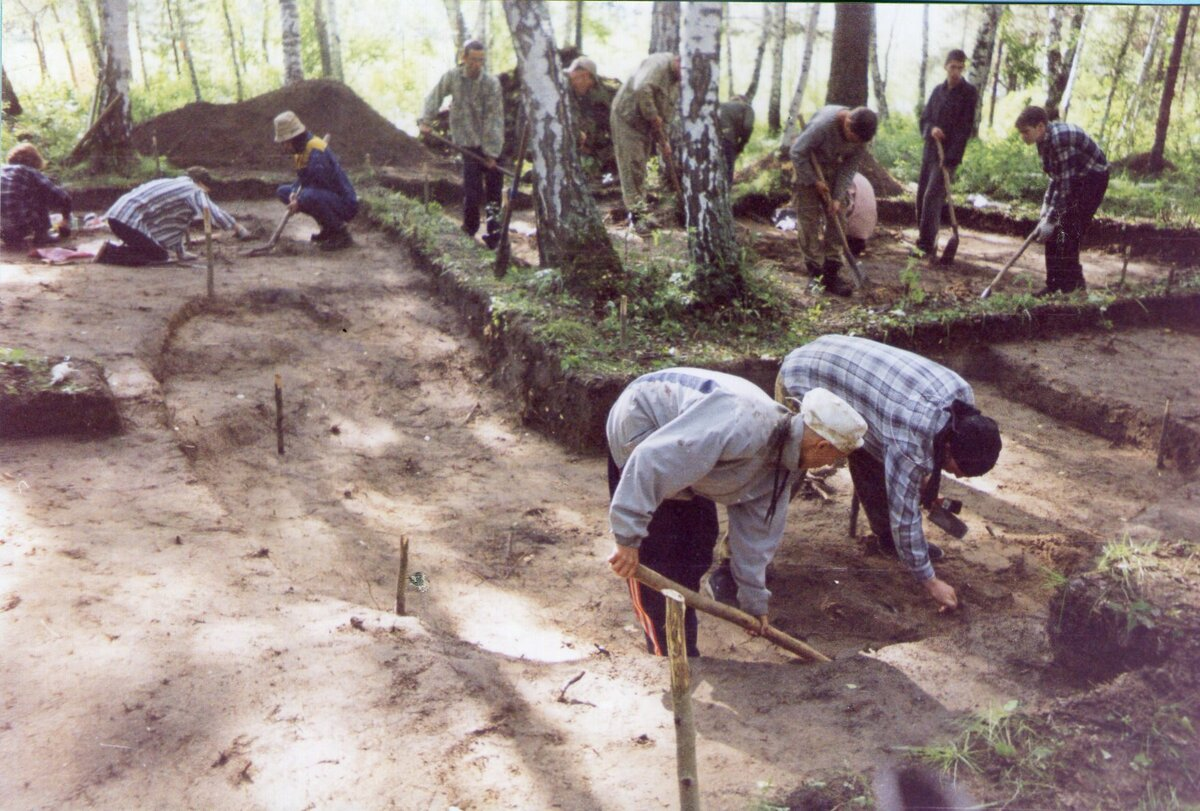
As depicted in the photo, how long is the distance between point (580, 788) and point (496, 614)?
1.48 metres

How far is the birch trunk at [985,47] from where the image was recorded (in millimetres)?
4773

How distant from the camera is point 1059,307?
237 inches

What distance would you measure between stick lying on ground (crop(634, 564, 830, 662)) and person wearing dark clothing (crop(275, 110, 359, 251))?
5952 millimetres

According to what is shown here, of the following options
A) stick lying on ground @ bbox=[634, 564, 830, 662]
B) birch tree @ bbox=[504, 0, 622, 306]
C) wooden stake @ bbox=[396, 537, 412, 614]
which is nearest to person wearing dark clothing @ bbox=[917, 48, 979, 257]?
birch tree @ bbox=[504, 0, 622, 306]

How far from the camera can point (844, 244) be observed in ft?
21.1

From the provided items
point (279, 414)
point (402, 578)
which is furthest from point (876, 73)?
point (402, 578)

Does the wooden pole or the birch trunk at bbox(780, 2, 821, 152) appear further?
the birch trunk at bbox(780, 2, 821, 152)

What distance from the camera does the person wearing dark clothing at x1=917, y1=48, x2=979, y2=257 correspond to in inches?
268

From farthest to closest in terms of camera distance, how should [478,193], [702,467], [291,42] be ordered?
1. [291,42]
2. [478,193]
3. [702,467]

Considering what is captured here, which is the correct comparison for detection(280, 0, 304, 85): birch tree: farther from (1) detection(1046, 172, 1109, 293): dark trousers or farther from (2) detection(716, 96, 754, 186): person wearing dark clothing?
(1) detection(1046, 172, 1109, 293): dark trousers

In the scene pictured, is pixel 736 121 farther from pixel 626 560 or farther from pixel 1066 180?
pixel 626 560

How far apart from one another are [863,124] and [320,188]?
14.9 feet

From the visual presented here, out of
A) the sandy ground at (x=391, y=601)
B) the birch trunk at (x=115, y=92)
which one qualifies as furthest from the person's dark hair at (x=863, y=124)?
the birch trunk at (x=115, y=92)

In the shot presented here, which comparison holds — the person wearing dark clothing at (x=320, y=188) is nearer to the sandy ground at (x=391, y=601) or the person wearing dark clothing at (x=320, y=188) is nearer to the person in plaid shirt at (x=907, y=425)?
the sandy ground at (x=391, y=601)
